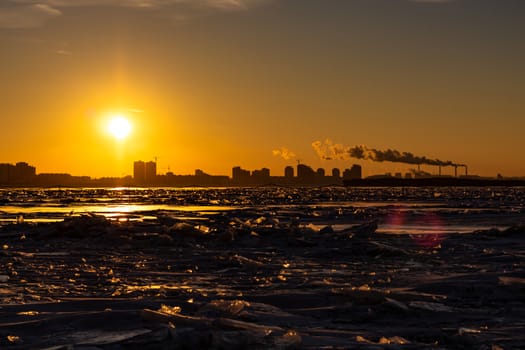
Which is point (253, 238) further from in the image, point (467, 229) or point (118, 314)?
point (118, 314)

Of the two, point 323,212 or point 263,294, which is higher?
point 263,294

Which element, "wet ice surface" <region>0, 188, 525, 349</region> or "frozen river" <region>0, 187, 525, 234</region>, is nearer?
"wet ice surface" <region>0, 188, 525, 349</region>

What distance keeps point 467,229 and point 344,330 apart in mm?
18436

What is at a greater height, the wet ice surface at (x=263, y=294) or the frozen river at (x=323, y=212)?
the wet ice surface at (x=263, y=294)

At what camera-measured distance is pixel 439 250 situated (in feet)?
51.8

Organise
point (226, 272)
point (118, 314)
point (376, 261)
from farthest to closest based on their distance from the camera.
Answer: point (376, 261), point (226, 272), point (118, 314)

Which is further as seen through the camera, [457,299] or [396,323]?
[457,299]

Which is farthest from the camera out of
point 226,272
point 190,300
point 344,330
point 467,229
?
point 467,229

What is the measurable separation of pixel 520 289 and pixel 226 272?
5.18 metres

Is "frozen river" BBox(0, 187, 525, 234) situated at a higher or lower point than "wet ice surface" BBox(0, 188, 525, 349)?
lower

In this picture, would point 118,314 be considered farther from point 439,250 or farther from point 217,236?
point 217,236

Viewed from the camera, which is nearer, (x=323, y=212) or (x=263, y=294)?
(x=263, y=294)

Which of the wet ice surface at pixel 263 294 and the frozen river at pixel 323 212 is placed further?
the frozen river at pixel 323 212

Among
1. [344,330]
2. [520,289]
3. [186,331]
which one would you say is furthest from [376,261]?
[186,331]
